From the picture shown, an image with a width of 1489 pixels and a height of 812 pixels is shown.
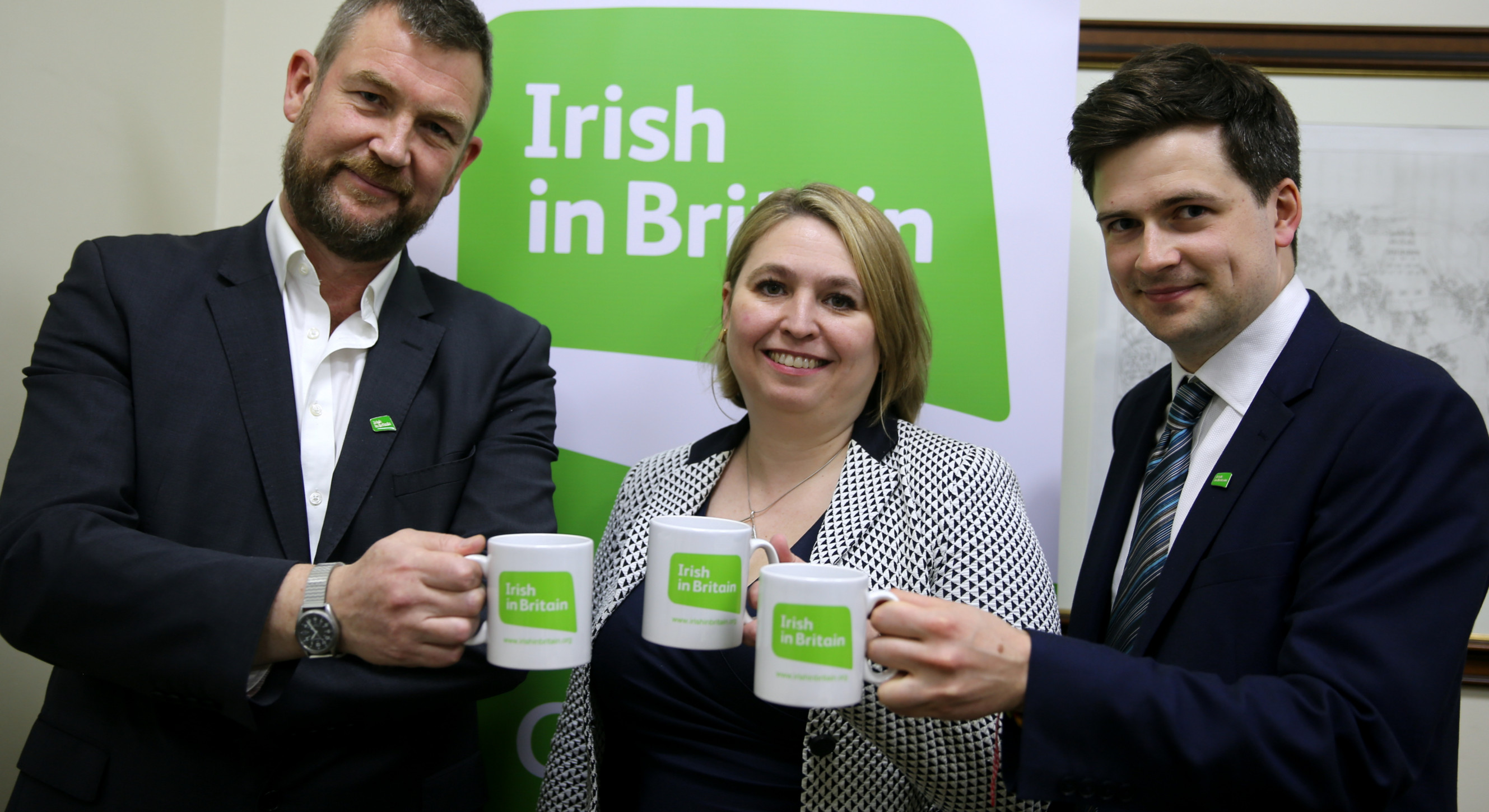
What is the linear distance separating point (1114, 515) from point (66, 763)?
191 centimetres

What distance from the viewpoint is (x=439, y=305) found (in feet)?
5.89

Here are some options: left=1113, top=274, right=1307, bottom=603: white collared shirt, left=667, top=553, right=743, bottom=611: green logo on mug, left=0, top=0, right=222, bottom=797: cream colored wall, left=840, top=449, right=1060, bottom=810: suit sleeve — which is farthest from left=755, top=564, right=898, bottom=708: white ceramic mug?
left=0, top=0, right=222, bottom=797: cream colored wall

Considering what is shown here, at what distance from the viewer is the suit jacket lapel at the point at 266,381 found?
1485 millimetres

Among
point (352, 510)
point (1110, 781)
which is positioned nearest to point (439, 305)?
point (352, 510)

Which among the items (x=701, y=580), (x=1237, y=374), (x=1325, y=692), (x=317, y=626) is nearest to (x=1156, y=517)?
(x=1237, y=374)

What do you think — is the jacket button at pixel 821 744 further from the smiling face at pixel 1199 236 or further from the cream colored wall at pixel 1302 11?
the cream colored wall at pixel 1302 11

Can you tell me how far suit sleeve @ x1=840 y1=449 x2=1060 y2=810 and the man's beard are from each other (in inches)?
45.6

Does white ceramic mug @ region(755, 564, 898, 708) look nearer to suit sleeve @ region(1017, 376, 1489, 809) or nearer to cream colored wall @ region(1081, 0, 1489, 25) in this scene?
suit sleeve @ region(1017, 376, 1489, 809)

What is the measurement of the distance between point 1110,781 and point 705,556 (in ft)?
2.04

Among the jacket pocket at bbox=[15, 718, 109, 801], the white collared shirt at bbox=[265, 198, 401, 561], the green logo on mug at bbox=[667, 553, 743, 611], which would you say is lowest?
the jacket pocket at bbox=[15, 718, 109, 801]

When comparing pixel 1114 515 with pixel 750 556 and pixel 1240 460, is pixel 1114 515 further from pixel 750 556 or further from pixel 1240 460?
pixel 750 556

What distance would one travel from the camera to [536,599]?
117 cm

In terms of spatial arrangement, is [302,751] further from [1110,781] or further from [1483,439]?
[1483,439]

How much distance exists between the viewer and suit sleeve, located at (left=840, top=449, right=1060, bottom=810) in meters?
1.46
